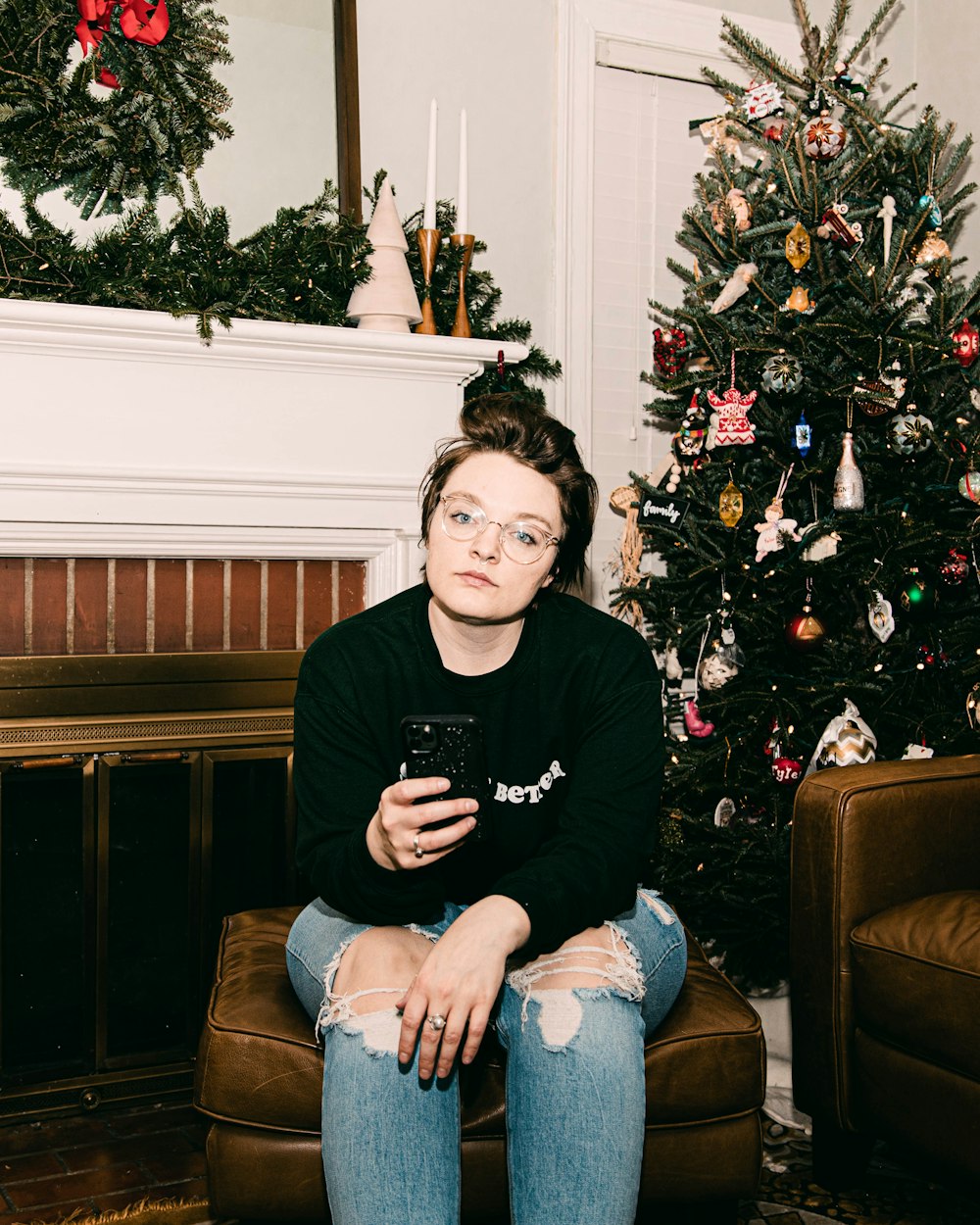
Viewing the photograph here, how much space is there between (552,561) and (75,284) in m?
1.07

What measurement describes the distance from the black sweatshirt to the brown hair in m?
0.11

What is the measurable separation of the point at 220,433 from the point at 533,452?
0.88 metres

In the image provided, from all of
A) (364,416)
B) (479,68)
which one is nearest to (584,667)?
(364,416)

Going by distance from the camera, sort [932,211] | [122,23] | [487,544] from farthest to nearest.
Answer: [932,211], [122,23], [487,544]

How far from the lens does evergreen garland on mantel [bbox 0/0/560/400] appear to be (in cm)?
190

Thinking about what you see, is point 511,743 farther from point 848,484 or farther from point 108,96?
point 108,96

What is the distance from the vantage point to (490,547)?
1.28 metres

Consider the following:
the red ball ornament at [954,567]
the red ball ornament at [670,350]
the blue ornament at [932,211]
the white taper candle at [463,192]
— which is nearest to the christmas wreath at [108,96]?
the white taper candle at [463,192]

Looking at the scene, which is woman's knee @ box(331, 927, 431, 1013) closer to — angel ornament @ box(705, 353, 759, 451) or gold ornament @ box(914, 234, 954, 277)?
angel ornament @ box(705, 353, 759, 451)

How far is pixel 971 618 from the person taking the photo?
2.11 metres

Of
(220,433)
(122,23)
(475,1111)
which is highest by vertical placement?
(122,23)

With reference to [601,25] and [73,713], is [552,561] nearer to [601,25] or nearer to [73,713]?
[73,713]

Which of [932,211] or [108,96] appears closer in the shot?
[108,96]

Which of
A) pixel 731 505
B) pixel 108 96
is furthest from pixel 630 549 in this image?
pixel 108 96
